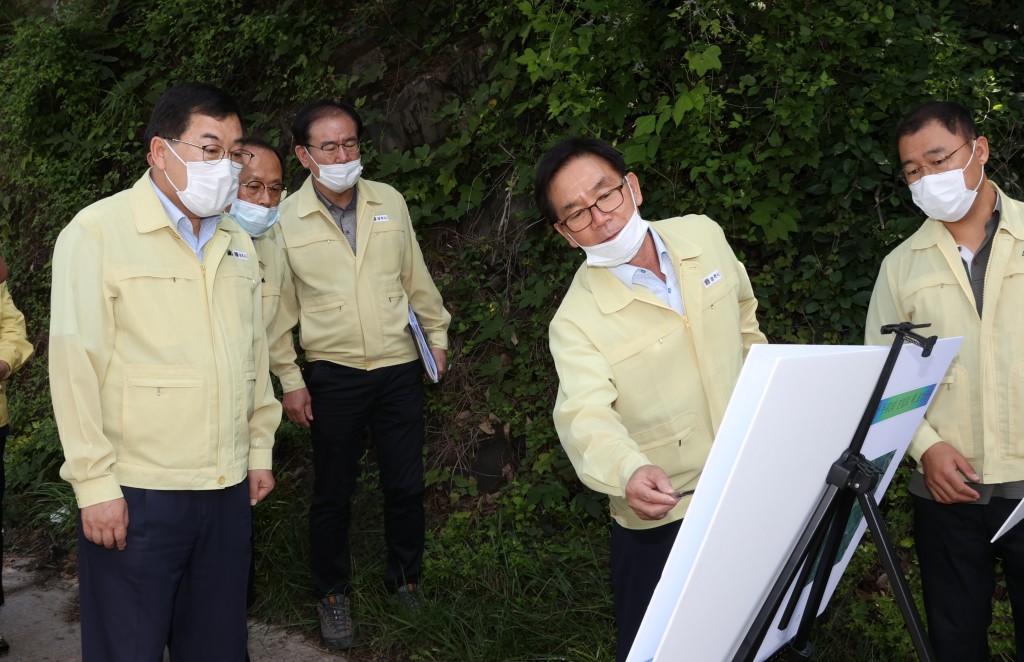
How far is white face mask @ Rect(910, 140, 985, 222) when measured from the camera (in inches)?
115

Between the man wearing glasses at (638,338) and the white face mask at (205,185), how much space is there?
3.22 ft

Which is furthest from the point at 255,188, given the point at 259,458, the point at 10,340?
the point at 259,458

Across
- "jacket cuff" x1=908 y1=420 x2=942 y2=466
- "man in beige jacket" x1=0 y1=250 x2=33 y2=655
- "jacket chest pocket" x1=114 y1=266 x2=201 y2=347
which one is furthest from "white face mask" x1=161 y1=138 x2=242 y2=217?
"jacket cuff" x1=908 y1=420 x2=942 y2=466

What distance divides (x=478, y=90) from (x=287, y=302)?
2009mm

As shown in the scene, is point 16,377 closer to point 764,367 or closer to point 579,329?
point 579,329

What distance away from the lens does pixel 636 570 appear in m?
2.78

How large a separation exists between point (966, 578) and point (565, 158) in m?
1.75

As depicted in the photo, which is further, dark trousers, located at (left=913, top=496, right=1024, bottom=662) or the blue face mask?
the blue face mask

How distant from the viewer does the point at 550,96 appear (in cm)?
512

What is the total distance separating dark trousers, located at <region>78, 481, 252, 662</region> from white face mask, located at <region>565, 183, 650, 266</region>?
53.8 inches

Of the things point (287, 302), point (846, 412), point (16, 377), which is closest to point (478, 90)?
point (287, 302)

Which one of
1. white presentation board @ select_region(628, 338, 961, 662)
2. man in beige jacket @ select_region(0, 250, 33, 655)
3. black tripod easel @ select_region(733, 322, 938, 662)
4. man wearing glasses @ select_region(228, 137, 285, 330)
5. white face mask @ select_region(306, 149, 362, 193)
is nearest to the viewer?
white presentation board @ select_region(628, 338, 961, 662)

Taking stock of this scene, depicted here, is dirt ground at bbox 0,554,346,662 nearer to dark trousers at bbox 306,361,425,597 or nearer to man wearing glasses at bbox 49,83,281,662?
dark trousers at bbox 306,361,425,597

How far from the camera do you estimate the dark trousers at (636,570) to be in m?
2.73
